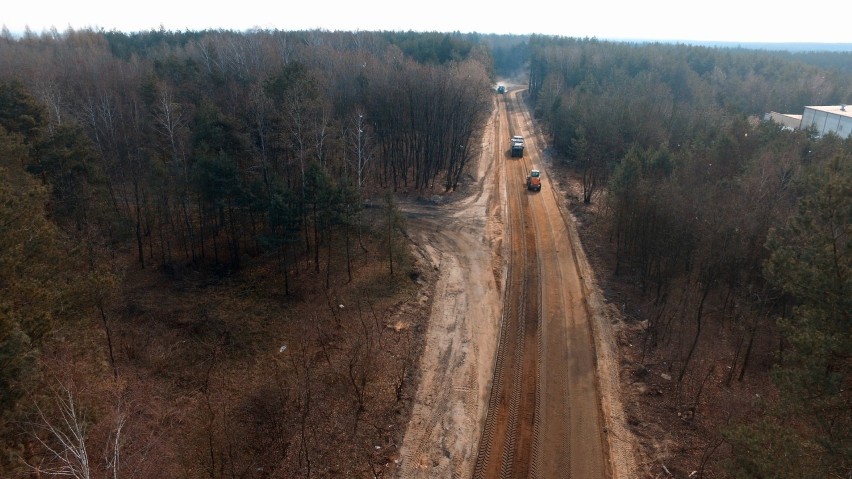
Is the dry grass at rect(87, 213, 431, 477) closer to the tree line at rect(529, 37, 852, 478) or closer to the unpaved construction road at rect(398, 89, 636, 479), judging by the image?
the unpaved construction road at rect(398, 89, 636, 479)

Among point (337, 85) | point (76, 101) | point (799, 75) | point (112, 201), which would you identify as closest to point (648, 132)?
point (337, 85)

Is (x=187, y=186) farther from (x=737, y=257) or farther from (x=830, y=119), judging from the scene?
(x=830, y=119)

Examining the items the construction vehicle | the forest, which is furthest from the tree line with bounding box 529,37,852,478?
the construction vehicle

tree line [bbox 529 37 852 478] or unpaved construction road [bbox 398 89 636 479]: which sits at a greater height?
tree line [bbox 529 37 852 478]

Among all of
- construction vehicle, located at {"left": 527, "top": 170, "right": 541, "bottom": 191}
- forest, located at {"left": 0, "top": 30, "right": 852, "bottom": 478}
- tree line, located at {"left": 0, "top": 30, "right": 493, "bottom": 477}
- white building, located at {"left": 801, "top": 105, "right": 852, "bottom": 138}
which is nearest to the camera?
forest, located at {"left": 0, "top": 30, "right": 852, "bottom": 478}

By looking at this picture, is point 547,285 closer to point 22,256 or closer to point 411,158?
point 22,256

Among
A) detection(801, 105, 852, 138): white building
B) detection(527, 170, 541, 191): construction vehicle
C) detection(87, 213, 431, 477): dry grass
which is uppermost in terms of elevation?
detection(801, 105, 852, 138): white building
